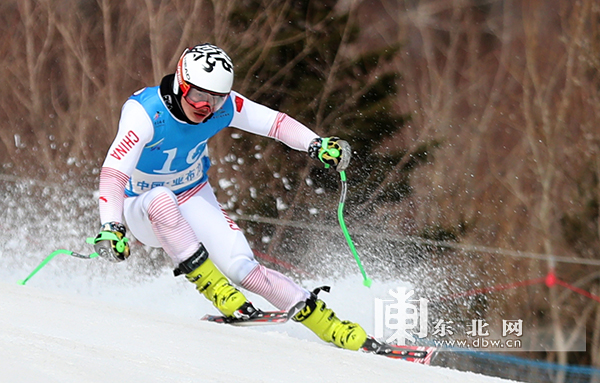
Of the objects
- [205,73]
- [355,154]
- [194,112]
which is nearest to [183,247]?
[194,112]

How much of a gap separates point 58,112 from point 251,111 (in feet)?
27.2

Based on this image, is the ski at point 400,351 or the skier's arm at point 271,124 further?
the skier's arm at point 271,124

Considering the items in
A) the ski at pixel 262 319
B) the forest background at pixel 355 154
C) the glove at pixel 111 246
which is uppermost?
the forest background at pixel 355 154

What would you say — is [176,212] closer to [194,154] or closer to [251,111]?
[194,154]

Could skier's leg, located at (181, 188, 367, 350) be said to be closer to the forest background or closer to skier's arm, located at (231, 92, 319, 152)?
skier's arm, located at (231, 92, 319, 152)

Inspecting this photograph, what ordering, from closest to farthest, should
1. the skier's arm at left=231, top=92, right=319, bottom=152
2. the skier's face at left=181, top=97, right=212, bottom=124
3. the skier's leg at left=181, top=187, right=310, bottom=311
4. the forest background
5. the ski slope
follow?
the ski slope, the skier's face at left=181, top=97, right=212, bottom=124, the skier's leg at left=181, top=187, right=310, bottom=311, the skier's arm at left=231, top=92, right=319, bottom=152, the forest background

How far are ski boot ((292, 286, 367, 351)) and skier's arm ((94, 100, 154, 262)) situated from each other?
3.26ft

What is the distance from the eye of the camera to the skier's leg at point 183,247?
11.5 ft

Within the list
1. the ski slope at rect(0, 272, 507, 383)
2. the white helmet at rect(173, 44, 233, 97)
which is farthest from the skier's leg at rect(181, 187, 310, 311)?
the white helmet at rect(173, 44, 233, 97)

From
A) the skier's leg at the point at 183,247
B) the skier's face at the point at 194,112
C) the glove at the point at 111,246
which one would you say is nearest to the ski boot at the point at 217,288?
the skier's leg at the point at 183,247

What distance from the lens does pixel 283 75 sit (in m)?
9.26

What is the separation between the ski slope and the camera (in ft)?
6.90

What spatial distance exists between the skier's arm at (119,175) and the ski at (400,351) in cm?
135

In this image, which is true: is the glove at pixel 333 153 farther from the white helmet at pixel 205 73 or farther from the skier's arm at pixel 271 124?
the white helmet at pixel 205 73
